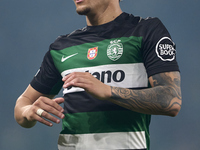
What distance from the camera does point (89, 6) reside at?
5.40 feet

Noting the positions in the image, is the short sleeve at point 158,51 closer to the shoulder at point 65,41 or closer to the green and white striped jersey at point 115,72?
the green and white striped jersey at point 115,72

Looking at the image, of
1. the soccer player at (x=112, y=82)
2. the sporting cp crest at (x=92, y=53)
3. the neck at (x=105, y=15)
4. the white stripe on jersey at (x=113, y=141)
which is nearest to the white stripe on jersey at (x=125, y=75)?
the soccer player at (x=112, y=82)

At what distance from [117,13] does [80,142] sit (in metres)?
0.77

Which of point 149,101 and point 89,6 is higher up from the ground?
point 89,6

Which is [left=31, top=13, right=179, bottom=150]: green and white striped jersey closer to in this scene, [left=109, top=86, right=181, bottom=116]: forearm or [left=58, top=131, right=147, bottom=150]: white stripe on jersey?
[left=58, top=131, right=147, bottom=150]: white stripe on jersey

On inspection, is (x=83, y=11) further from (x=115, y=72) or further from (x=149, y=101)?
(x=149, y=101)

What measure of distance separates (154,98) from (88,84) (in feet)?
0.98

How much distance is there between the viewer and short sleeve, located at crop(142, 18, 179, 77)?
1365 millimetres

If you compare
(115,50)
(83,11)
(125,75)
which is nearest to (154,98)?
(125,75)

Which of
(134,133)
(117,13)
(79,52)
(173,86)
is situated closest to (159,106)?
(173,86)

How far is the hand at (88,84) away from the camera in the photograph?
1187 mm

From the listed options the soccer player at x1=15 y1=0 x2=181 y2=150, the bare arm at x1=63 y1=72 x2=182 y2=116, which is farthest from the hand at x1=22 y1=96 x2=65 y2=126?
the bare arm at x1=63 y1=72 x2=182 y2=116

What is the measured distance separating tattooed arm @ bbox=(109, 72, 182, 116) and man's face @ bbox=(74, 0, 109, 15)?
0.57 meters

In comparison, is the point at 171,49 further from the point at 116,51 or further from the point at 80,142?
the point at 80,142
